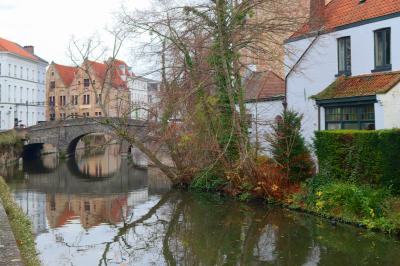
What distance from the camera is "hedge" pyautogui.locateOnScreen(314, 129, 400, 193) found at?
15461 millimetres

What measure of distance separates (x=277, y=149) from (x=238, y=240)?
5968 mm

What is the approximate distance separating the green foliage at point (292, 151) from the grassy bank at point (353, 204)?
1.43 metres

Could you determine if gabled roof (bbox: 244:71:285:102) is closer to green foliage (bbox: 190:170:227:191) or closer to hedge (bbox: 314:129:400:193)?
green foliage (bbox: 190:170:227:191)

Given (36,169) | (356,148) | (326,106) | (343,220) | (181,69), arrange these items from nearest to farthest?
(343,220), (356,148), (326,106), (181,69), (36,169)

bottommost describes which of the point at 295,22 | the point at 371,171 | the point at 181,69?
the point at 371,171

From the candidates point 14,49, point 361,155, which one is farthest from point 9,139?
point 361,155

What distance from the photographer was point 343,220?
15.8m

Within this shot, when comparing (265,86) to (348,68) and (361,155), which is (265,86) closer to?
(348,68)

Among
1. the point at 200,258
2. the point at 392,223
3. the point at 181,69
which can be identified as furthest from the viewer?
the point at 181,69

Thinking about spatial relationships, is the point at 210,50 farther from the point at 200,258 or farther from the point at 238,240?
the point at 200,258

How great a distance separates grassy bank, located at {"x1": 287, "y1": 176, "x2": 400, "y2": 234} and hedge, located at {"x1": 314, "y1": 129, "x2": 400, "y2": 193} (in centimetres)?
33

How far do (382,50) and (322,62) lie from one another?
3202mm

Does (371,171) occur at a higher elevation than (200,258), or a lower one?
higher

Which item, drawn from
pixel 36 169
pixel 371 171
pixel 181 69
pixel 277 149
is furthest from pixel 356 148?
pixel 36 169
